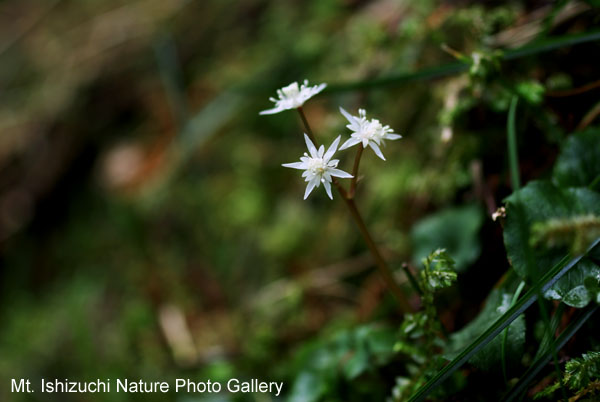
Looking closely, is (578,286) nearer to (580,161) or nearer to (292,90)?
(580,161)

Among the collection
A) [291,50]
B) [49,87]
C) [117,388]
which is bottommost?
[117,388]

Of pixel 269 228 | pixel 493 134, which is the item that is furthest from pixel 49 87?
pixel 493 134

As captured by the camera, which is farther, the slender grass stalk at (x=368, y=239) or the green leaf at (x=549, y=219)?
the slender grass stalk at (x=368, y=239)

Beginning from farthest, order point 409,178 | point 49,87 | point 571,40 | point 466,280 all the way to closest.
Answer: point 49,87
point 409,178
point 466,280
point 571,40

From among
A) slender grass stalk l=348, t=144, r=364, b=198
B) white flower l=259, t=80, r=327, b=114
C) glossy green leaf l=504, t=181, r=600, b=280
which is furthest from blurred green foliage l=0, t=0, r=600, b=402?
white flower l=259, t=80, r=327, b=114

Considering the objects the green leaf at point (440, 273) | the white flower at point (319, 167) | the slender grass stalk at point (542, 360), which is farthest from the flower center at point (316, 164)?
the slender grass stalk at point (542, 360)

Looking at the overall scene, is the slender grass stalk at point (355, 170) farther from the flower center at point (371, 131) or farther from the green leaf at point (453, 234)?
the green leaf at point (453, 234)

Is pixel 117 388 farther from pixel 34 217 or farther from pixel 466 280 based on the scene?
pixel 34 217
